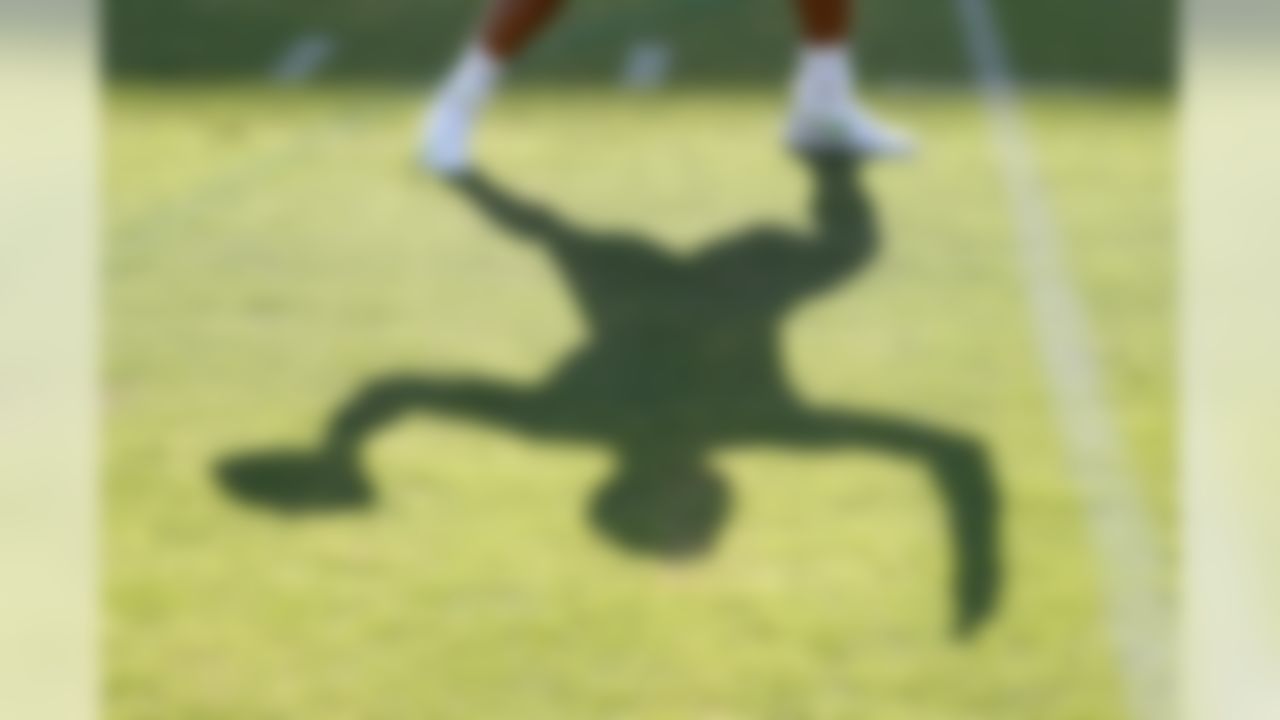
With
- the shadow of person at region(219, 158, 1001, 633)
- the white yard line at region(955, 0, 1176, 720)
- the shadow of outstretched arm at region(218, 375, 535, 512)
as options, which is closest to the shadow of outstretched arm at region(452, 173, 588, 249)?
the shadow of person at region(219, 158, 1001, 633)

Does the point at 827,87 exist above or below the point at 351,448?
above

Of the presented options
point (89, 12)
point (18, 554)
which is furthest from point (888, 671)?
point (89, 12)

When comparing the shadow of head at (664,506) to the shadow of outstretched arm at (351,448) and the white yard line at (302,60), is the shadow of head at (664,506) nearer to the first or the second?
the shadow of outstretched arm at (351,448)

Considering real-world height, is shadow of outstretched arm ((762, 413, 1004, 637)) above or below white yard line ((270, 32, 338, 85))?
below

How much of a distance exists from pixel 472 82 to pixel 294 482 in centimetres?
35

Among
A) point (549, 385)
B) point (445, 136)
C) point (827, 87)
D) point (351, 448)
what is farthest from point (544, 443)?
point (827, 87)

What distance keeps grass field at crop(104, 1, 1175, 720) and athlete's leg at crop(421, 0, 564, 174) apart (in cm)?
2

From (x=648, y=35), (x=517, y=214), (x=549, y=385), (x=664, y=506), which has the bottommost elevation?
(x=664, y=506)

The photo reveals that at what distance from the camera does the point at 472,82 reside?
1.29 meters

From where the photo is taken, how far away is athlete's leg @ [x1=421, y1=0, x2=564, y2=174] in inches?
50.9

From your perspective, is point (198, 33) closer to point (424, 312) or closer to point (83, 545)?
point (424, 312)

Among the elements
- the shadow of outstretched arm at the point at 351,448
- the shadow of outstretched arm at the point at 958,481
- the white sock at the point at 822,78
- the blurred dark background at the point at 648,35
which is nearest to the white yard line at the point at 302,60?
the blurred dark background at the point at 648,35

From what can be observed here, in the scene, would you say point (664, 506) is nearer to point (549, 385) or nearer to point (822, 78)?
point (549, 385)

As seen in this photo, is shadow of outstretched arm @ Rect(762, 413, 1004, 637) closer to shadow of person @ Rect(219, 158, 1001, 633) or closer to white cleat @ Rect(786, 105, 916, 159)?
shadow of person @ Rect(219, 158, 1001, 633)
